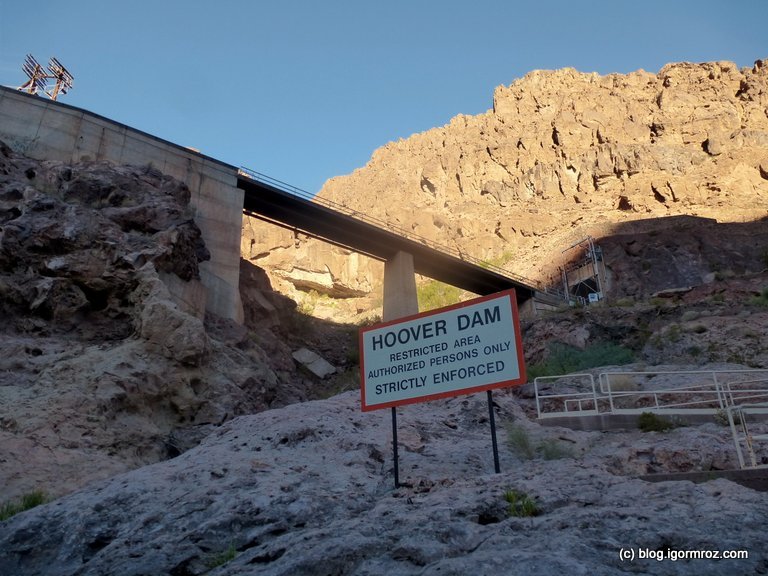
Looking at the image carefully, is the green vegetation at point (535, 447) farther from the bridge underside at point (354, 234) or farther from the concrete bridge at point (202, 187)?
the bridge underside at point (354, 234)

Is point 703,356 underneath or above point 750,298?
underneath

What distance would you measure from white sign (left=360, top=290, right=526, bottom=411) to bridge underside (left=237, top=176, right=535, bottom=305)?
21524mm

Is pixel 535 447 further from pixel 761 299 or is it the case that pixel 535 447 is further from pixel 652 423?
pixel 761 299

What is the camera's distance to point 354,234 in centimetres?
3491

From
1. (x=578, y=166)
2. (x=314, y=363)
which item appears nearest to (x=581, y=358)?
(x=314, y=363)

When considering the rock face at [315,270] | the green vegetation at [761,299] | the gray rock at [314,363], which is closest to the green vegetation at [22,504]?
the gray rock at [314,363]

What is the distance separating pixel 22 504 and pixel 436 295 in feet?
152

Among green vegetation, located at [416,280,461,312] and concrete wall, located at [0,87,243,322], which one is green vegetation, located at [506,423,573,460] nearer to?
concrete wall, located at [0,87,243,322]

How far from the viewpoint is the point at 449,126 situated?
76.9 meters

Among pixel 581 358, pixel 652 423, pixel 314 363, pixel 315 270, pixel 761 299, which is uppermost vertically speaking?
pixel 315 270

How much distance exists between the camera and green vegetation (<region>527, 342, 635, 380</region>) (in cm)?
2170

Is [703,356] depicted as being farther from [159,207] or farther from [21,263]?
[21,263]

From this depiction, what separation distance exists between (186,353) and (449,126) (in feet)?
213

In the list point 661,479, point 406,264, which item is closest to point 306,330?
point 406,264
